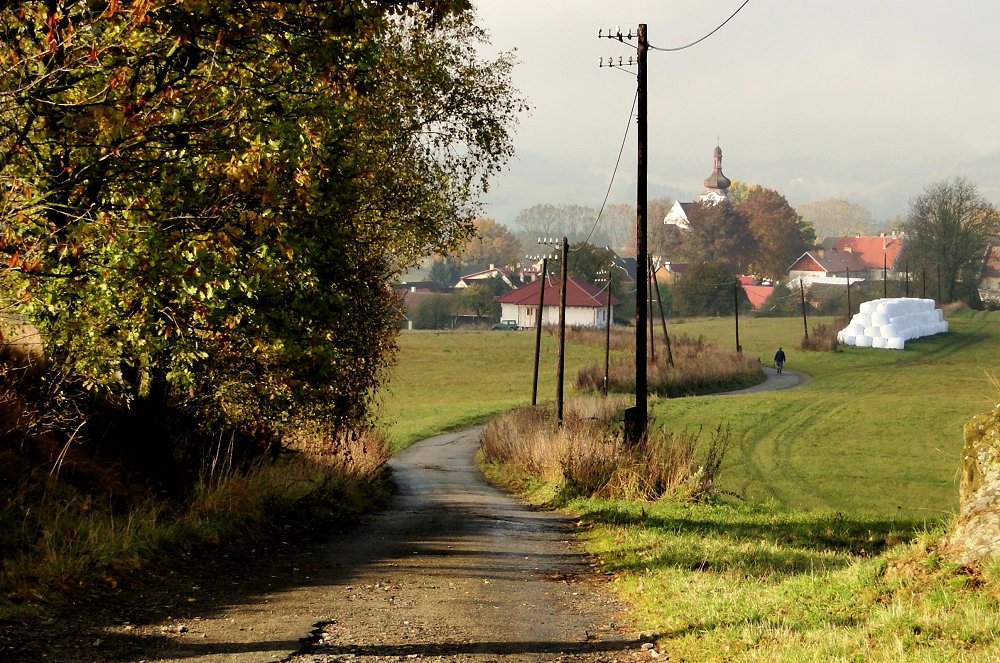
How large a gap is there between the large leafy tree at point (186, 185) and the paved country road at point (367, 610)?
8.54ft

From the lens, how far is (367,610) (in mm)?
9141

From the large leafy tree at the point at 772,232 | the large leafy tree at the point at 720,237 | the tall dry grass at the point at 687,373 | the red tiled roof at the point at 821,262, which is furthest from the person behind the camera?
the red tiled roof at the point at 821,262

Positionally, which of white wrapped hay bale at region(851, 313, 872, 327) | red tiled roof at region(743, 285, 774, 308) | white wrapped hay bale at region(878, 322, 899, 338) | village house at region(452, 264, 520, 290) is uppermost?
village house at region(452, 264, 520, 290)

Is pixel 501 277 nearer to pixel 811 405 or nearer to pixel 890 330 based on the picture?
pixel 890 330

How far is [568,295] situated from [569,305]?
118 centimetres

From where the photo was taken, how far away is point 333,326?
57.5 ft

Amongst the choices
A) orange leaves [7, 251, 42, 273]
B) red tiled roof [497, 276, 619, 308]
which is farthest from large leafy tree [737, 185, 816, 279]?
orange leaves [7, 251, 42, 273]

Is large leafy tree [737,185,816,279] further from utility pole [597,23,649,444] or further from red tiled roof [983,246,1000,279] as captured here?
utility pole [597,23,649,444]

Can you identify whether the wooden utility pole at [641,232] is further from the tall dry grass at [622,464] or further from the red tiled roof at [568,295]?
the red tiled roof at [568,295]

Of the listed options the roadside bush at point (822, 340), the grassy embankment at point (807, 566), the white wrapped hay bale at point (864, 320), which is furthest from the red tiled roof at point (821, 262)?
the grassy embankment at point (807, 566)

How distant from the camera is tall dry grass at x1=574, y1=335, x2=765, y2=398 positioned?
210 ft

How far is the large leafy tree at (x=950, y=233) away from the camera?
12038cm

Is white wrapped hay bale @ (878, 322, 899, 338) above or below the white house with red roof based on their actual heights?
below

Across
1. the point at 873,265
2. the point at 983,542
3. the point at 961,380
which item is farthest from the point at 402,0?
the point at 873,265
